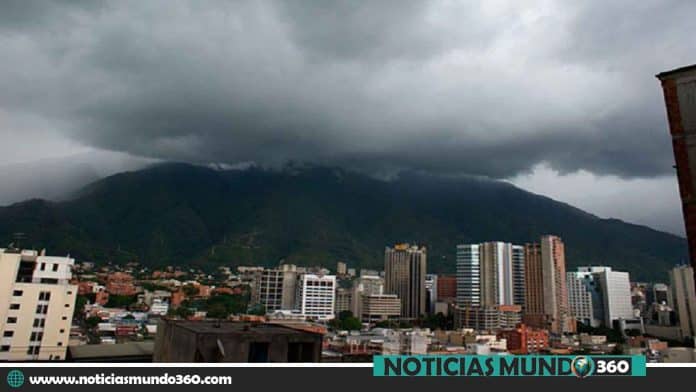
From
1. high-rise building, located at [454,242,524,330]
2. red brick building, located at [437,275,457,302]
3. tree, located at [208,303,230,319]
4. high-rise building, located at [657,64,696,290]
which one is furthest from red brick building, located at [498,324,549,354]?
high-rise building, located at [657,64,696,290]

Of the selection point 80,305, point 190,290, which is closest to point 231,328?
point 80,305

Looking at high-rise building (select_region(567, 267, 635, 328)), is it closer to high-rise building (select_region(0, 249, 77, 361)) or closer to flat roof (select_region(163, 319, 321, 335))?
high-rise building (select_region(0, 249, 77, 361))

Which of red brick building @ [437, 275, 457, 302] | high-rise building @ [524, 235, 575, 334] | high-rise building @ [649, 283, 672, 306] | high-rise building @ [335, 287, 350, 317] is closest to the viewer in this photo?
high-rise building @ [524, 235, 575, 334]

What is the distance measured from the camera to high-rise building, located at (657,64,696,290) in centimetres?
472

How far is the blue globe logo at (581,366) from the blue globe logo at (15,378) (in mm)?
9498

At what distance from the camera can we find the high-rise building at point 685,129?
15.5ft

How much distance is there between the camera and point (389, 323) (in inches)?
3494

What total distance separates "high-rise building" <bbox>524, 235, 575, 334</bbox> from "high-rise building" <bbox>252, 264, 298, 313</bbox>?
47234mm

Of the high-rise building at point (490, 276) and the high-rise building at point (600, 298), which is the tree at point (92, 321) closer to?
the high-rise building at point (490, 276)

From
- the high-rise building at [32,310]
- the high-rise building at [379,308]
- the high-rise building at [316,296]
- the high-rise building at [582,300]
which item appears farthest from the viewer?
the high-rise building at [582,300]

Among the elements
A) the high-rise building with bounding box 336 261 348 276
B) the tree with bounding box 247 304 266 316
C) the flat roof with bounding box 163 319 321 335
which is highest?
the high-rise building with bounding box 336 261 348 276

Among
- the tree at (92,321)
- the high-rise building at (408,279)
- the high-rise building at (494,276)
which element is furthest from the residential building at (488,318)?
the tree at (92,321)

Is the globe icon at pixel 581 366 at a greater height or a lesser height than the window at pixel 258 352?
greater

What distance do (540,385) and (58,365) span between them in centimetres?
823
